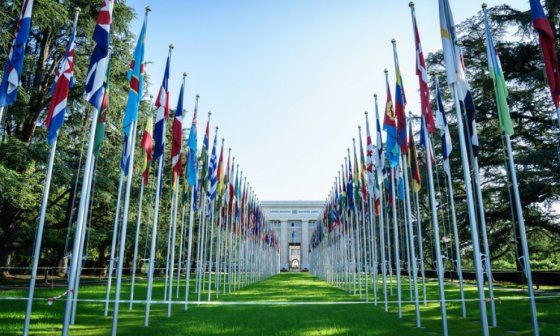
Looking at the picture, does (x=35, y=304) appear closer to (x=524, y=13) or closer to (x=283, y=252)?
(x=524, y=13)


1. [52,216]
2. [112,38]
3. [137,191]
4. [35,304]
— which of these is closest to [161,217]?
[137,191]

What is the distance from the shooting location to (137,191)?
99.3 feet

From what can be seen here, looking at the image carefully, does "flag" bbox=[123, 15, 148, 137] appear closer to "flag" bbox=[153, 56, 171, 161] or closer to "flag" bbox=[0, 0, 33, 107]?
"flag" bbox=[153, 56, 171, 161]

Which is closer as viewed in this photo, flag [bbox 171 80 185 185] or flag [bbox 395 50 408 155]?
flag [bbox 395 50 408 155]

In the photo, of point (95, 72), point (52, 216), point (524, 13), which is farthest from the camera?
point (52, 216)

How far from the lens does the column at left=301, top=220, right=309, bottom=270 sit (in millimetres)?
93125

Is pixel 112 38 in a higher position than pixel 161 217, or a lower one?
higher

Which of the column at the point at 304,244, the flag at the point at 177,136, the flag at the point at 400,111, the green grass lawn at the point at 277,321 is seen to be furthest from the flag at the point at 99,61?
the column at the point at 304,244

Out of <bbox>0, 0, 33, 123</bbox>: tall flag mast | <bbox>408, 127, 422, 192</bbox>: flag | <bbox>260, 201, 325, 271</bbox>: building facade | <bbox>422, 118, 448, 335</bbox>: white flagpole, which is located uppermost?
<bbox>260, 201, 325, 271</bbox>: building facade

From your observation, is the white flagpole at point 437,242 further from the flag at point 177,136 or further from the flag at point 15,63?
the flag at point 15,63

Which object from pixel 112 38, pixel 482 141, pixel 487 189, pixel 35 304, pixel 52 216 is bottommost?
pixel 35 304

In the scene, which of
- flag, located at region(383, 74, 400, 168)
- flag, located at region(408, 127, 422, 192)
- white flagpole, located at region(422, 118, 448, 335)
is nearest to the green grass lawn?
white flagpole, located at region(422, 118, 448, 335)

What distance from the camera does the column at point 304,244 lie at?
93.1m

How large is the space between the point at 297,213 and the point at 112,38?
79363mm
